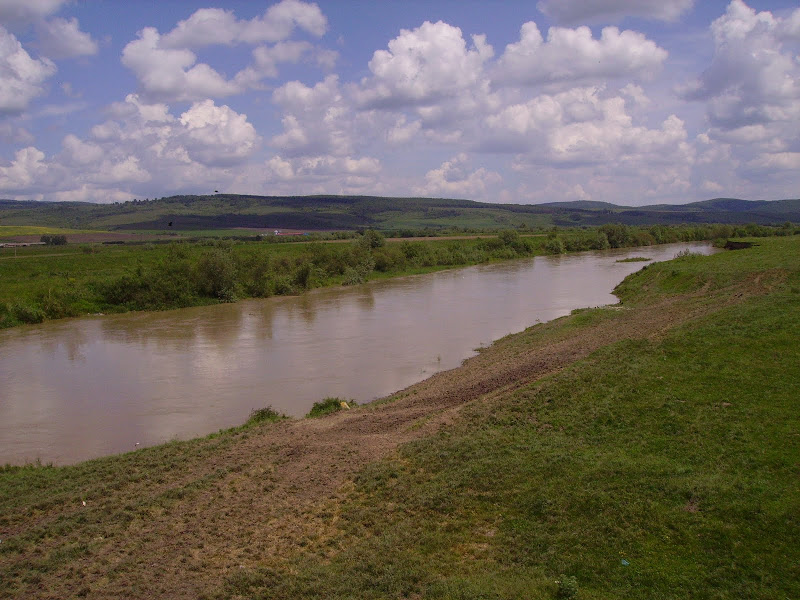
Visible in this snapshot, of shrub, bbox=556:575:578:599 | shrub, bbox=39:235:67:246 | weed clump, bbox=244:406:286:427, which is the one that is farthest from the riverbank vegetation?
shrub, bbox=556:575:578:599

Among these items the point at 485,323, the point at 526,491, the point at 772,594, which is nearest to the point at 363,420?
the point at 526,491

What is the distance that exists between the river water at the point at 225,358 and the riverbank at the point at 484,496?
4891 mm

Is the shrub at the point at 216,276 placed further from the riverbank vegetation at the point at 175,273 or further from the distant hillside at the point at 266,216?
the distant hillside at the point at 266,216

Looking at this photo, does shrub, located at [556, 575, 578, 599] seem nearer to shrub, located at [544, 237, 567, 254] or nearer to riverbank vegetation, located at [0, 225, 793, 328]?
riverbank vegetation, located at [0, 225, 793, 328]

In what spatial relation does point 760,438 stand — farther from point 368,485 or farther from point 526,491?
point 368,485

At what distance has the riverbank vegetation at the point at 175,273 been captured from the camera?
41431 millimetres

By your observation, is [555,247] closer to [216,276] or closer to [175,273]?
[216,276]

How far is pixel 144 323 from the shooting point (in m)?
37.5

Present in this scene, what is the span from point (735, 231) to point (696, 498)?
325 ft

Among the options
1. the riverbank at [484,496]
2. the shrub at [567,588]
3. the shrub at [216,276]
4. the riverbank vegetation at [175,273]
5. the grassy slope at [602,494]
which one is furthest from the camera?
the shrub at [216,276]

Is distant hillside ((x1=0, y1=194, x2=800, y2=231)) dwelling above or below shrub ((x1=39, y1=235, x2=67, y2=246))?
above

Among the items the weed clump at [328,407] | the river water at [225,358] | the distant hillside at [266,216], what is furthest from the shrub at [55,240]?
the weed clump at [328,407]

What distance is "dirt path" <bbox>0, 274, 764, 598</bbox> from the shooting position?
7711 millimetres

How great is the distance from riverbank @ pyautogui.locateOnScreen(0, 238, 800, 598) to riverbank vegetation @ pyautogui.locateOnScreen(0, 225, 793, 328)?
31.9m
